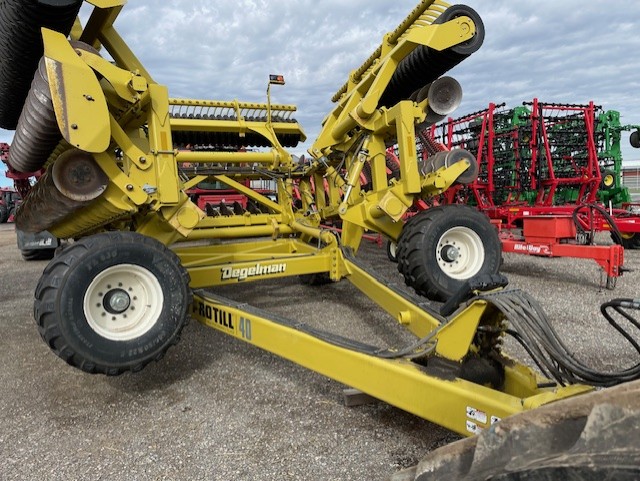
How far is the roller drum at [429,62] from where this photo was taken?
4395mm

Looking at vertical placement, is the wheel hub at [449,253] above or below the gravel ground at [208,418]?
above

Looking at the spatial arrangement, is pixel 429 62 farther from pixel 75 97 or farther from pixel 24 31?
pixel 24 31

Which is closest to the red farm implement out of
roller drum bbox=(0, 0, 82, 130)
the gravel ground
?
the gravel ground

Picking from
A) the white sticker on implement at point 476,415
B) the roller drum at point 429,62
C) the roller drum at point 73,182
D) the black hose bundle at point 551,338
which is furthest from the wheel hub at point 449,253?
the roller drum at point 73,182

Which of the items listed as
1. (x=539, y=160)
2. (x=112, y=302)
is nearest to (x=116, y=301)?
(x=112, y=302)

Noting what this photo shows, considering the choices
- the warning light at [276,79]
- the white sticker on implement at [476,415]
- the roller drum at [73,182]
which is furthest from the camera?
the warning light at [276,79]

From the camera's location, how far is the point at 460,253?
455 centimetres

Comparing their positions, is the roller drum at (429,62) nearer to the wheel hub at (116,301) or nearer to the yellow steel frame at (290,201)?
the yellow steel frame at (290,201)

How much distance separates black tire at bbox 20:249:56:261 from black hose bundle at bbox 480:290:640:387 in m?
9.88

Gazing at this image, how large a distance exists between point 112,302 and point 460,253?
2988mm

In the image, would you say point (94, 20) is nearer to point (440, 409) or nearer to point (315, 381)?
point (315, 381)

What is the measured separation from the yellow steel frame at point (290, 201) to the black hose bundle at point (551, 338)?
0.22 feet

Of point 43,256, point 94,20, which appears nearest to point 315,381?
point 94,20

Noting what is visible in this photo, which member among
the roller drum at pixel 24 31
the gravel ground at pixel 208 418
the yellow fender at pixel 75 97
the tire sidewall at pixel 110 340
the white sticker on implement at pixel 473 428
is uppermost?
the roller drum at pixel 24 31
